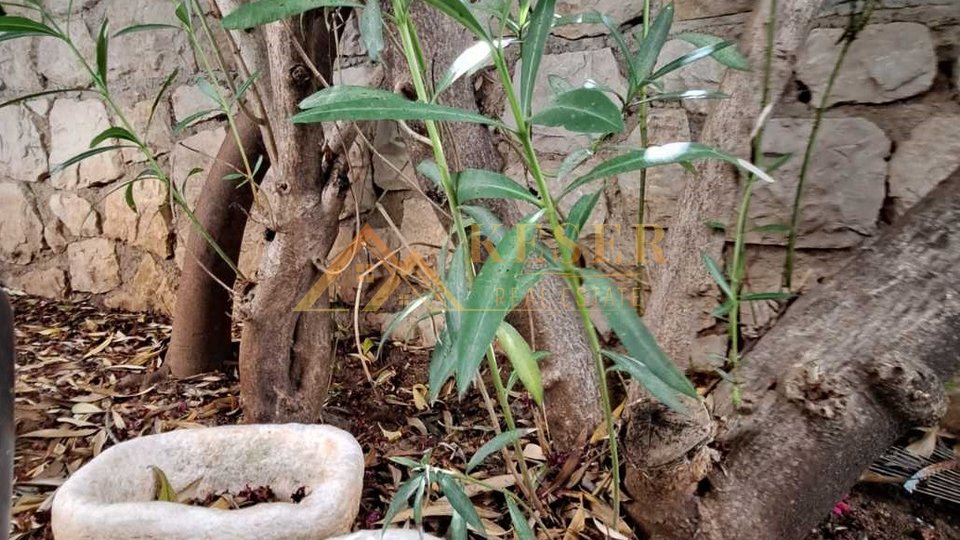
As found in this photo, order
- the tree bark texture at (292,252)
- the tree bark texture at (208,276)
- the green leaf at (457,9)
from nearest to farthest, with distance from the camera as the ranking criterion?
the green leaf at (457,9)
the tree bark texture at (292,252)
the tree bark texture at (208,276)

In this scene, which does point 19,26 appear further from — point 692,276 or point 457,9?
point 692,276

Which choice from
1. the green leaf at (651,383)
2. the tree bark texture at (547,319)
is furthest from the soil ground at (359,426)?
the green leaf at (651,383)

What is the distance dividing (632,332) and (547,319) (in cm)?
49

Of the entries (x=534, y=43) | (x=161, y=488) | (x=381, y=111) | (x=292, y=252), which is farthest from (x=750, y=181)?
(x=161, y=488)

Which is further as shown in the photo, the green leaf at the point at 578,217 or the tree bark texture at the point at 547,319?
the tree bark texture at the point at 547,319

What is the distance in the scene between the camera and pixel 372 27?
23.2 inches

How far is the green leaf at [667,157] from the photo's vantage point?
411 millimetres

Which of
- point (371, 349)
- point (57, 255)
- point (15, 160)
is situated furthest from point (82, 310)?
point (371, 349)

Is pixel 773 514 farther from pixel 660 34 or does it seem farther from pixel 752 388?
pixel 660 34

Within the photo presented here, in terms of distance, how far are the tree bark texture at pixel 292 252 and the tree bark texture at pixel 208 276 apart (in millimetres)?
285

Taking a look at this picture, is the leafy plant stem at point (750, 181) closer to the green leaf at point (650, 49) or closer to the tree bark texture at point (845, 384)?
the tree bark texture at point (845, 384)

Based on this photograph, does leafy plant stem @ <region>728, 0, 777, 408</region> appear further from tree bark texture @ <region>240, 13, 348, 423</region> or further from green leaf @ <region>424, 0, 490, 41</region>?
tree bark texture @ <region>240, 13, 348, 423</region>

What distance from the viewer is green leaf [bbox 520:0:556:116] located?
17.7 inches

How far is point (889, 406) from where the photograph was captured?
606 millimetres
